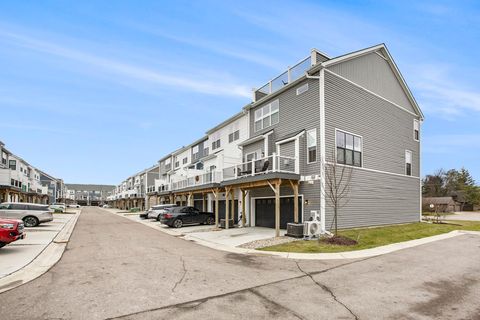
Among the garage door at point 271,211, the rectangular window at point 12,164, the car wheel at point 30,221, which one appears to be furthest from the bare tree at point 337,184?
the rectangular window at point 12,164

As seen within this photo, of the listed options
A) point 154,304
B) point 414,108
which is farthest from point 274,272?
point 414,108

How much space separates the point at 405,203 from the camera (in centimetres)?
2203

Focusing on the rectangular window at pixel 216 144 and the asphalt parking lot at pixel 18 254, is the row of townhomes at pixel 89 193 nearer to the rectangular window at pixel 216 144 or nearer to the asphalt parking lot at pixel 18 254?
the rectangular window at pixel 216 144

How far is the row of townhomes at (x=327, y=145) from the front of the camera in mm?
17000

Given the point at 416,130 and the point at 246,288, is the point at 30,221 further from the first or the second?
the point at 416,130

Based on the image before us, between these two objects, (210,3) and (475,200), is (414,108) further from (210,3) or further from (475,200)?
(475,200)

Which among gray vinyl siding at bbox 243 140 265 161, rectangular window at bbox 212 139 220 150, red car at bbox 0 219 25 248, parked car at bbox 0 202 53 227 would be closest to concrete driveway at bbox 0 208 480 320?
red car at bbox 0 219 25 248

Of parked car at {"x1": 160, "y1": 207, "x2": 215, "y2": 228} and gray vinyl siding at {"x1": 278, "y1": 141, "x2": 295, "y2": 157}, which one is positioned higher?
gray vinyl siding at {"x1": 278, "y1": 141, "x2": 295, "y2": 157}

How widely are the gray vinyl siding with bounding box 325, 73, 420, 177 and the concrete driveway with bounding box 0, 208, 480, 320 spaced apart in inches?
341

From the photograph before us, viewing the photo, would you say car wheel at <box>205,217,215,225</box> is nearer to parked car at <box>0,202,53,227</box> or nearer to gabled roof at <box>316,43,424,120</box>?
parked car at <box>0,202,53,227</box>

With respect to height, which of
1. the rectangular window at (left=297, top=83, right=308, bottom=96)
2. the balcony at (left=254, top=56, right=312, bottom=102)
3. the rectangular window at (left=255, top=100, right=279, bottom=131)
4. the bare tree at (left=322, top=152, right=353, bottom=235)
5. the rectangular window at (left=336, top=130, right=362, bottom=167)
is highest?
the balcony at (left=254, top=56, right=312, bottom=102)

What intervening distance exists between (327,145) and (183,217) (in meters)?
12.9

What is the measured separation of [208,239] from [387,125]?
1467 cm

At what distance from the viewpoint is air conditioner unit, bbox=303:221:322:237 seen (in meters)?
14.7
